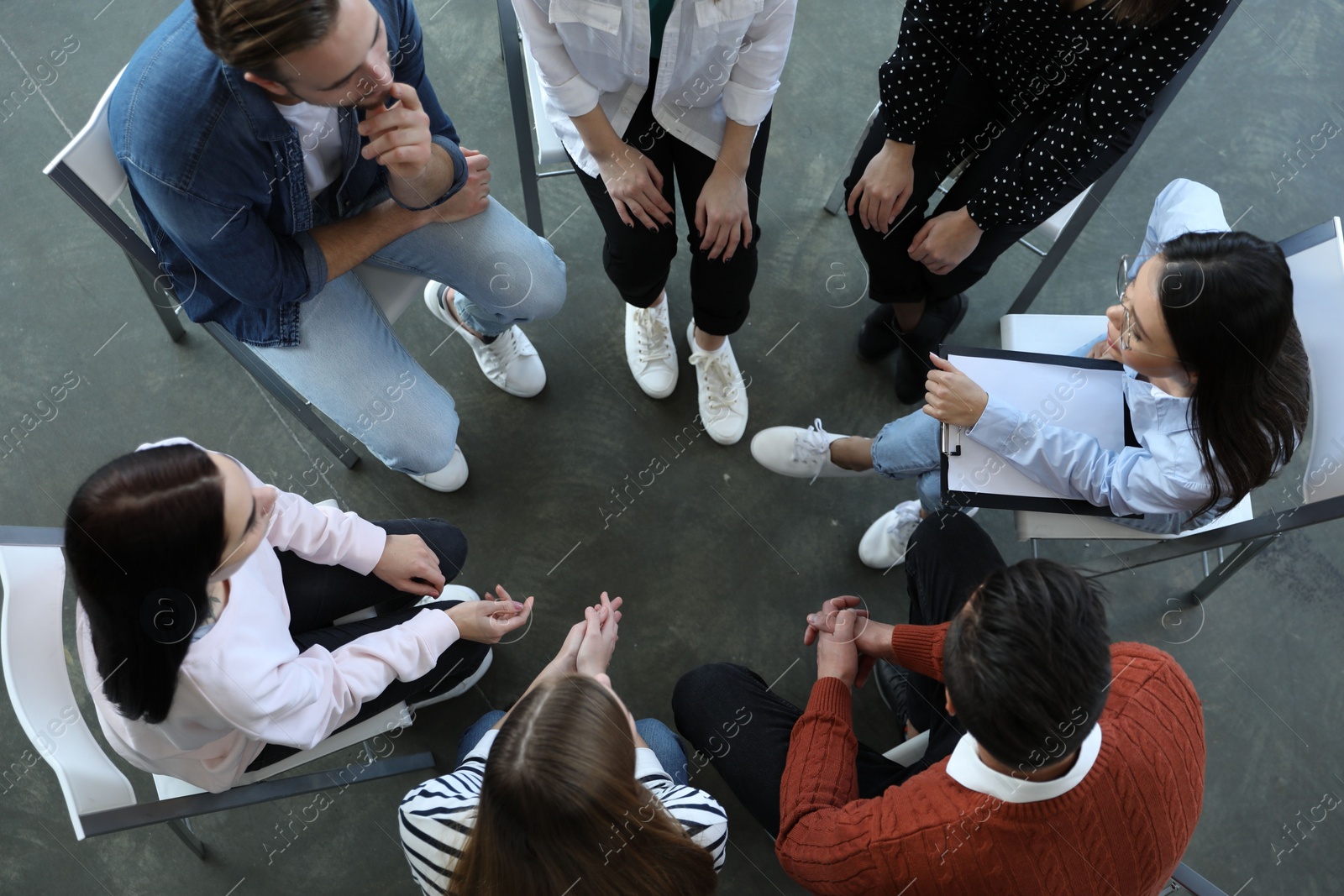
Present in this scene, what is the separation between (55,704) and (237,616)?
0.95 ft

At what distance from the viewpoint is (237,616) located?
4.12 ft

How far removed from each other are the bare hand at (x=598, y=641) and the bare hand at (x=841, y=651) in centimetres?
41

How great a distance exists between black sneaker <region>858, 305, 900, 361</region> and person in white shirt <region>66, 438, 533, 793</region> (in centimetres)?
117

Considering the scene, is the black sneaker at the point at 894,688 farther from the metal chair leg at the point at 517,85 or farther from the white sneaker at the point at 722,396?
the metal chair leg at the point at 517,85

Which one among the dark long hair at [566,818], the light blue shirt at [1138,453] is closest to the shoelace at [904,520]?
the light blue shirt at [1138,453]

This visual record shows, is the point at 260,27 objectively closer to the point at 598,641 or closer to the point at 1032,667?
the point at 598,641

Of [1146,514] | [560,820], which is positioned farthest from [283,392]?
[1146,514]

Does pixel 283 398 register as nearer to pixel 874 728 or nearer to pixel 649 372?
pixel 649 372

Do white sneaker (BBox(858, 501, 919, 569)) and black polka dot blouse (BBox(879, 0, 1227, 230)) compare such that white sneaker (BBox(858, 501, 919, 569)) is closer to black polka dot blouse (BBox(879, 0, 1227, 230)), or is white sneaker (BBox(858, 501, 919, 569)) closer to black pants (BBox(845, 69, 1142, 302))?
black pants (BBox(845, 69, 1142, 302))

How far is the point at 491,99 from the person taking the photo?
2.55 metres

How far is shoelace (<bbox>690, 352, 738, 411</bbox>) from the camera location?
2.17 meters

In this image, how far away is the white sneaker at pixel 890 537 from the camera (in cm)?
203

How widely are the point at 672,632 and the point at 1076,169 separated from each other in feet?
Result: 4.27

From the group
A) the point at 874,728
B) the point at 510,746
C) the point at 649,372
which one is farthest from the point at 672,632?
the point at 510,746
